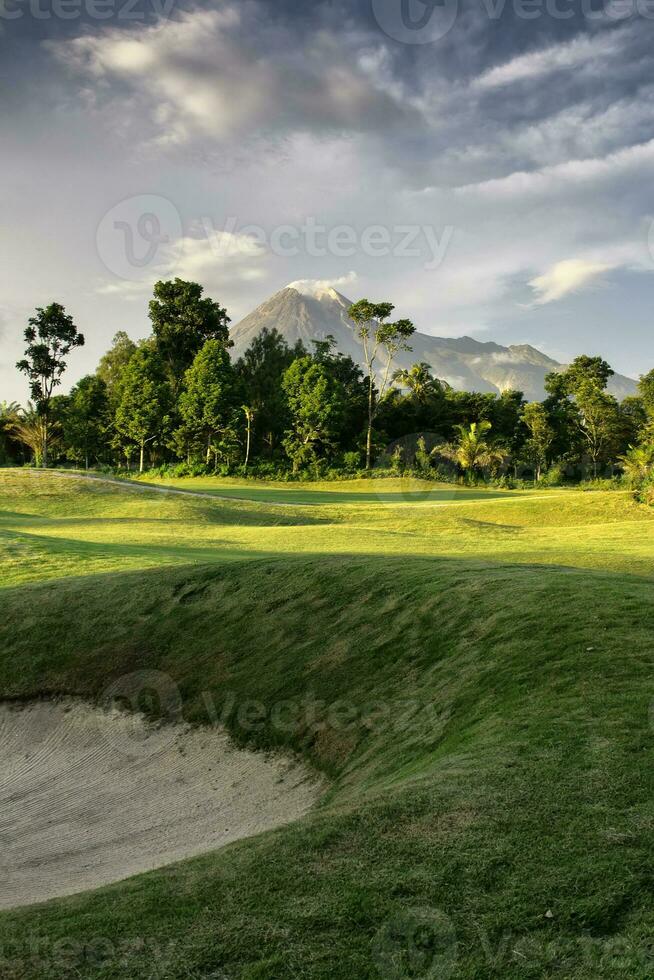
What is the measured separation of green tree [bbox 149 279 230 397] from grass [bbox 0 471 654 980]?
6456cm

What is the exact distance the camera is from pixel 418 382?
270 ft

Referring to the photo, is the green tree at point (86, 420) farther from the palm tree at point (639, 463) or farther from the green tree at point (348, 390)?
the palm tree at point (639, 463)

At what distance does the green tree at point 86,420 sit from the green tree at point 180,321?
8109 millimetres

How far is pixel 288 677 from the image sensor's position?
1109cm

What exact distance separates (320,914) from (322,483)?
197 ft

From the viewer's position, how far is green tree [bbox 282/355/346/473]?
7144cm

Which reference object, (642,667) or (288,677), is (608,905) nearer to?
(642,667)
